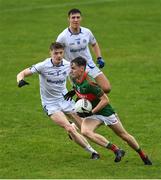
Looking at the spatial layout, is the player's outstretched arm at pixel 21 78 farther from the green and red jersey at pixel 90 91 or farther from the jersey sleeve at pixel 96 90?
the jersey sleeve at pixel 96 90

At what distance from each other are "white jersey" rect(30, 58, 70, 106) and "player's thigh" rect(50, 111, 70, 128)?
380 millimetres

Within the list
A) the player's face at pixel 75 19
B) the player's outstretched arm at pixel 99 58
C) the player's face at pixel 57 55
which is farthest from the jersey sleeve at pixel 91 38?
the player's face at pixel 57 55

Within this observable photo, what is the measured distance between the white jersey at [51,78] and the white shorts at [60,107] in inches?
3.0

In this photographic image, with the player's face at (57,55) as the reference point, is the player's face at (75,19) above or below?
above

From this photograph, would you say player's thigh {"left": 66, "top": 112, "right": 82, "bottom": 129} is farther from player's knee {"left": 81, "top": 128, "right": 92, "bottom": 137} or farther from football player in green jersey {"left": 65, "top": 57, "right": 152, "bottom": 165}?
player's knee {"left": 81, "top": 128, "right": 92, "bottom": 137}

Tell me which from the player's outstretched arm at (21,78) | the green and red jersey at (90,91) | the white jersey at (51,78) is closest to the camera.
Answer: the green and red jersey at (90,91)

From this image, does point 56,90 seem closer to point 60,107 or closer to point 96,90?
point 60,107

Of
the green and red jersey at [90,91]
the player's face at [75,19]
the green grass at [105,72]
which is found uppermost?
the player's face at [75,19]

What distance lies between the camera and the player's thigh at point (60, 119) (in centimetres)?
1528

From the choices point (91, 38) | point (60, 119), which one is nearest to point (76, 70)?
point (60, 119)

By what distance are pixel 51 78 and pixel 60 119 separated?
36.8 inches

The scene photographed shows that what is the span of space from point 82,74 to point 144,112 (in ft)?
21.0

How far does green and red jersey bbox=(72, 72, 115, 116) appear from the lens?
47.5ft

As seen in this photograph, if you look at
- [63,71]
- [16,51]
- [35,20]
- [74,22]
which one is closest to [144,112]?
[74,22]
